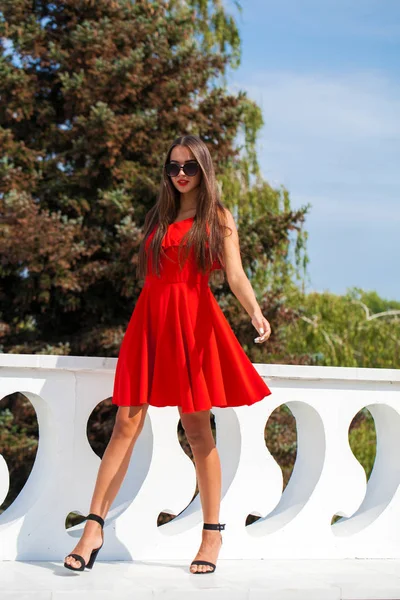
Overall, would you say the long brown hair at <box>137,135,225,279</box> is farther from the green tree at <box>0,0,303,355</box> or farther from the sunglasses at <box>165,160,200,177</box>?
the green tree at <box>0,0,303,355</box>

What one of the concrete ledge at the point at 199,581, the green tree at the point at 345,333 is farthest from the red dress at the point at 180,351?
the green tree at the point at 345,333

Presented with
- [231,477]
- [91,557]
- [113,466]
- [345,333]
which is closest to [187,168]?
[113,466]

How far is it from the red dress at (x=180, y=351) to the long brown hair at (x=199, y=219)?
4cm

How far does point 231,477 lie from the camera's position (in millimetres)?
3863

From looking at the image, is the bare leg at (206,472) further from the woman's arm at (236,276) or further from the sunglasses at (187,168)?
the sunglasses at (187,168)

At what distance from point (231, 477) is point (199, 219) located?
1.24 metres

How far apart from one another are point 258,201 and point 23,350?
5.10 meters

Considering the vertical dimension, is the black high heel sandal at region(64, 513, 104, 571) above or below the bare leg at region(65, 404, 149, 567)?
below

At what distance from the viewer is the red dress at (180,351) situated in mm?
3367

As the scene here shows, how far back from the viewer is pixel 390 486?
162 inches

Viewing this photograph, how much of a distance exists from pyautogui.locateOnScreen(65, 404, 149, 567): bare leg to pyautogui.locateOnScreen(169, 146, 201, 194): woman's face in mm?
954

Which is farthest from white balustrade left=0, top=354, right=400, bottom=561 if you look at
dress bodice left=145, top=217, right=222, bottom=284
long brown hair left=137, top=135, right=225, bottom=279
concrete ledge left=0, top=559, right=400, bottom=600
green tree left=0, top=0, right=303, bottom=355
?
green tree left=0, top=0, right=303, bottom=355

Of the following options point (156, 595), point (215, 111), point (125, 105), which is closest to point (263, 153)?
point (215, 111)

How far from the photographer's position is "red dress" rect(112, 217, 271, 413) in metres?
3.37
